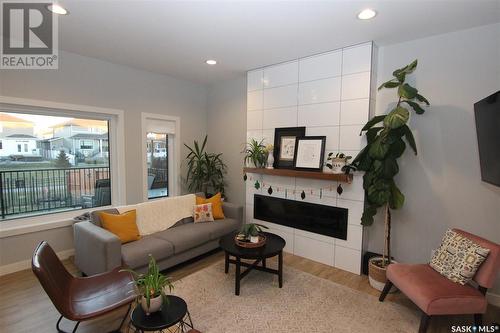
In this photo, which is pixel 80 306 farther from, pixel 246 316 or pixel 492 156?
pixel 492 156

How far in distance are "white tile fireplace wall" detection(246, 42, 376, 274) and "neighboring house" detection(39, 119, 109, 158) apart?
2.33 m

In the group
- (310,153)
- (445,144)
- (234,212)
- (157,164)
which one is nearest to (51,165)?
(157,164)

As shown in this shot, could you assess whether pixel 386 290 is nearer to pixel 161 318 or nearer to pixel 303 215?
pixel 303 215

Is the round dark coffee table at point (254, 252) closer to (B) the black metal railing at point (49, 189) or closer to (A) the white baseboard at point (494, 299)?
(A) the white baseboard at point (494, 299)

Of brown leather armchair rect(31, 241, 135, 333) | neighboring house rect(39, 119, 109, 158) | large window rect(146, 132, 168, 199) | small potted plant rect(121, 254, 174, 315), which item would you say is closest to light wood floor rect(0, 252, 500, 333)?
brown leather armchair rect(31, 241, 135, 333)

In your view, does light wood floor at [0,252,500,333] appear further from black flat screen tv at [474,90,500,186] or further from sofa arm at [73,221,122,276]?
black flat screen tv at [474,90,500,186]

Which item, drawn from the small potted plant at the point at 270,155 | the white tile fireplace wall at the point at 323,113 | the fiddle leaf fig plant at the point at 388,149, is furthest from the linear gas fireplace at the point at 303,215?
the small potted plant at the point at 270,155

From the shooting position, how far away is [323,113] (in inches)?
129

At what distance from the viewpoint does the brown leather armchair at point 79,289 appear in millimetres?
1659

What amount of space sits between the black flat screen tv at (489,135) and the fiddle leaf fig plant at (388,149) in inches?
19.6

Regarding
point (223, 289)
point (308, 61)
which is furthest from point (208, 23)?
point (223, 289)

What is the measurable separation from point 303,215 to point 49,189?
3479mm

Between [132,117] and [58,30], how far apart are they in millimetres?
1458

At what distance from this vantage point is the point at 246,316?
2258 millimetres
